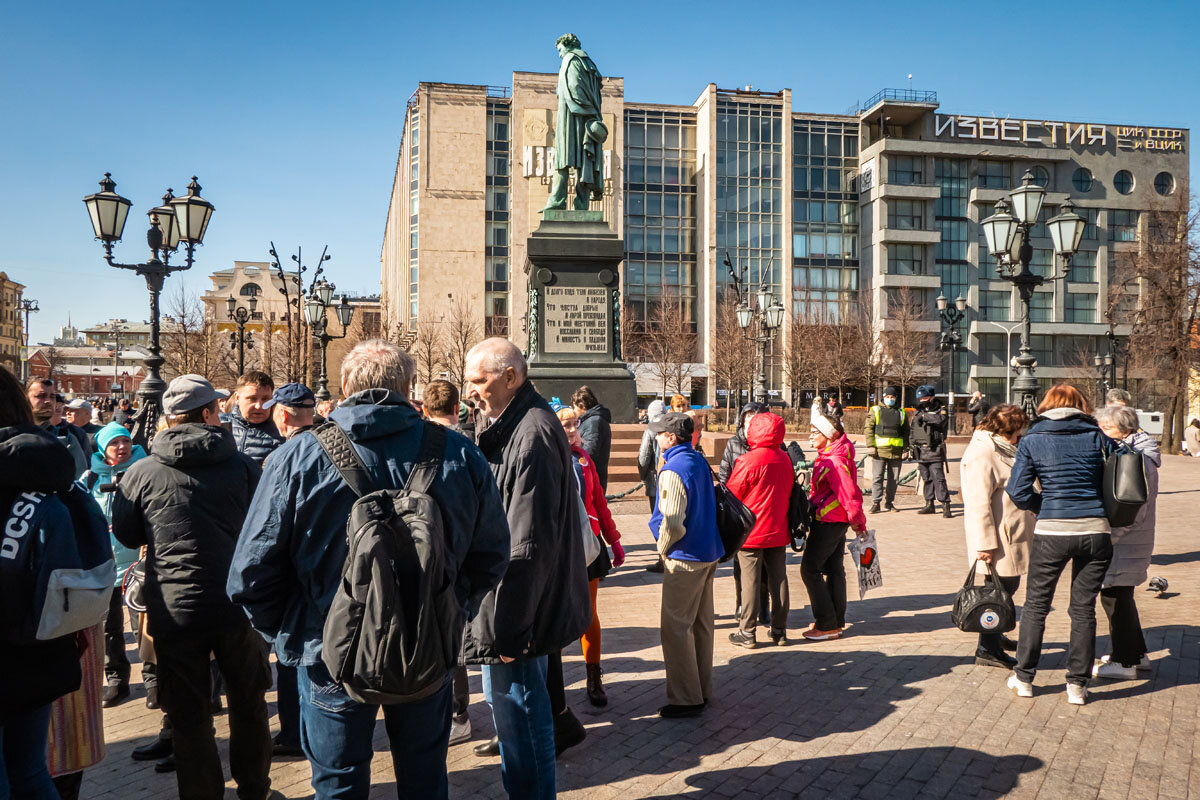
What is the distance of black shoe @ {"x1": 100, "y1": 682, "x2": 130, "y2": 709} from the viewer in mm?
5469

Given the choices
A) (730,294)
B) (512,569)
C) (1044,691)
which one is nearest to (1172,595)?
(1044,691)

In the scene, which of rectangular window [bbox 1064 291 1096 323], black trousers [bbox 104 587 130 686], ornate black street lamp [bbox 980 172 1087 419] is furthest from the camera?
rectangular window [bbox 1064 291 1096 323]

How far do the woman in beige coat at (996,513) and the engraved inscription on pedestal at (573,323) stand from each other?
10.4 metres

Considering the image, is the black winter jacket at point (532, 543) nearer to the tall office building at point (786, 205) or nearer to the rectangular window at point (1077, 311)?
the tall office building at point (786, 205)

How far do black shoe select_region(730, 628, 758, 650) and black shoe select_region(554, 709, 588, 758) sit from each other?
2.28m

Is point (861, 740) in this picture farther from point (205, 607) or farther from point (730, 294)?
point (730, 294)

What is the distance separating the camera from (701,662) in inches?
208

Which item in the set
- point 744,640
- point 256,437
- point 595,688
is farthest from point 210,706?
point 744,640

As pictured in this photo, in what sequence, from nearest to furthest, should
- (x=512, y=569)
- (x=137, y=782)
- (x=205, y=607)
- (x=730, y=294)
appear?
(x=512, y=569), (x=205, y=607), (x=137, y=782), (x=730, y=294)

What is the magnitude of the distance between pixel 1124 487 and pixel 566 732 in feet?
12.2

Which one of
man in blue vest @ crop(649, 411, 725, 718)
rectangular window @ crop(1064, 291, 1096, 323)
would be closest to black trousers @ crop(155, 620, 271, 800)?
man in blue vest @ crop(649, 411, 725, 718)

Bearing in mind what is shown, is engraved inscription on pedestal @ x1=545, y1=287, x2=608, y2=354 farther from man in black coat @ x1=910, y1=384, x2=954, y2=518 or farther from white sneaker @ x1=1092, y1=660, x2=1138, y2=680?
white sneaker @ x1=1092, y1=660, x2=1138, y2=680

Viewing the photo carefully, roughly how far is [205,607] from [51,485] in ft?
3.32

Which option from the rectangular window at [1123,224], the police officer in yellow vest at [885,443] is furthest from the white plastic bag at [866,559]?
the rectangular window at [1123,224]
